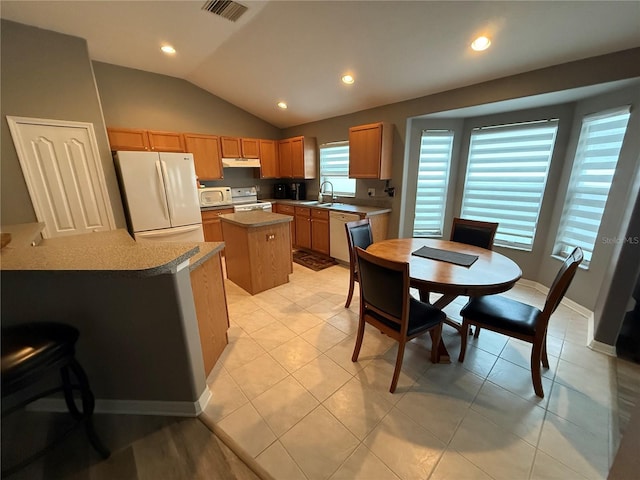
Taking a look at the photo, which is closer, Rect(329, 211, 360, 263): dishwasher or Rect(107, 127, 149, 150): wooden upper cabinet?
Rect(107, 127, 149, 150): wooden upper cabinet

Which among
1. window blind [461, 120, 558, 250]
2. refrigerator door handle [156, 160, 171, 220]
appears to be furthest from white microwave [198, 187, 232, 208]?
window blind [461, 120, 558, 250]

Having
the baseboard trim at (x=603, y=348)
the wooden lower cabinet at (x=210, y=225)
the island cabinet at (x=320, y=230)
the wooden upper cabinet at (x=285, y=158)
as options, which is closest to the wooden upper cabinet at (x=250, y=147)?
the wooden upper cabinet at (x=285, y=158)

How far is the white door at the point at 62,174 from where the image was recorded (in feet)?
8.43

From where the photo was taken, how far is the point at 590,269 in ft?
8.17

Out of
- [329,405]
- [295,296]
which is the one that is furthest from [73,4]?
[329,405]

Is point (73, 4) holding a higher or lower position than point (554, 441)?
higher

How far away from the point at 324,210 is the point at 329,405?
294cm

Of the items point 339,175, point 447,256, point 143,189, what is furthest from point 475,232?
point 143,189

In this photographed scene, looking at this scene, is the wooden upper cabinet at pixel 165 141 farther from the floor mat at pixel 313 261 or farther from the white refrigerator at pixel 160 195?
the floor mat at pixel 313 261

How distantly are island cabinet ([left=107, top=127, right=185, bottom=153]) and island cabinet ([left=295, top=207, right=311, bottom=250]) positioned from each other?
7.36ft

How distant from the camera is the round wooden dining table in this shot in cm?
157

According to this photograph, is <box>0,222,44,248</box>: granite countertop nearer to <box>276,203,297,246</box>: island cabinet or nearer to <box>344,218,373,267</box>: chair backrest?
<box>344,218,373,267</box>: chair backrest

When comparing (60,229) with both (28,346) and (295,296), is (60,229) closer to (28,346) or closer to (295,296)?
(28,346)

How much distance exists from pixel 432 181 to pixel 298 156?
2516mm
